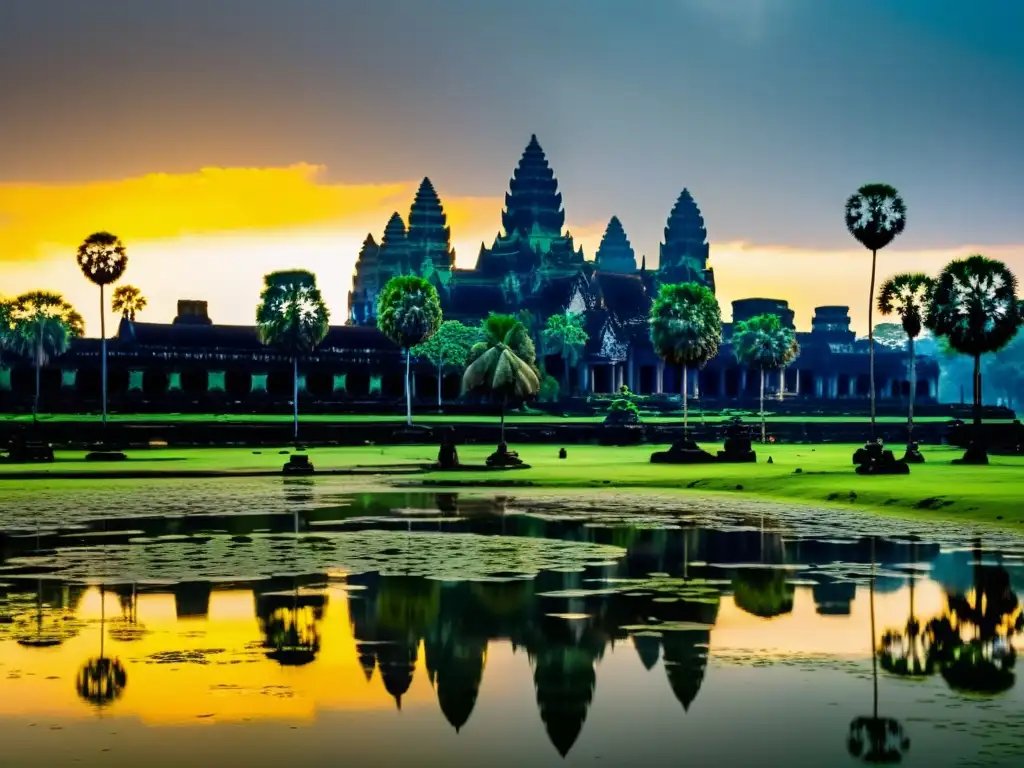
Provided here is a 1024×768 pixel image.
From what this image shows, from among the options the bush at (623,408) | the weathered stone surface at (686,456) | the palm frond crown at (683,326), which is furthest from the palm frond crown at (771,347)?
the weathered stone surface at (686,456)

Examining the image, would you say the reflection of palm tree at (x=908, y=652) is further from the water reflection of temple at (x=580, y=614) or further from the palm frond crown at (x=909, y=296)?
the palm frond crown at (x=909, y=296)

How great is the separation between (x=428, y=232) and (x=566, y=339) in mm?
35230

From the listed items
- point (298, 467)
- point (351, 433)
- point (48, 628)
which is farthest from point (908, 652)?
point (351, 433)

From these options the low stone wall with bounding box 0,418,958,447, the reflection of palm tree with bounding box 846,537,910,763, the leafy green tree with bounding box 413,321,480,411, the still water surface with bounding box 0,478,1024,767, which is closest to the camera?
the reflection of palm tree with bounding box 846,537,910,763

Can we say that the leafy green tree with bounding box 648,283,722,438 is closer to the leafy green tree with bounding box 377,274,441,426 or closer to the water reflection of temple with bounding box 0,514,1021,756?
the leafy green tree with bounding box 377,274,441,426

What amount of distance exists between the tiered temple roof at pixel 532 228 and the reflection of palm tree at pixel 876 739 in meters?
118

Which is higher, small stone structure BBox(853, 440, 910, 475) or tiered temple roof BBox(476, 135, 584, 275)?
tiered temple roof BBox(476, 135, 584, 275)

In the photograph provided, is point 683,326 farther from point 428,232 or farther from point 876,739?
point 428,232

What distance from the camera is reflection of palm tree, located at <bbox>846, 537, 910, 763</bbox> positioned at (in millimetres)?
9844

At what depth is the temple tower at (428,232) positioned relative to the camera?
13700 cm

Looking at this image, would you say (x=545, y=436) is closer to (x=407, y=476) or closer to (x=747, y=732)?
(x=407, y=476)

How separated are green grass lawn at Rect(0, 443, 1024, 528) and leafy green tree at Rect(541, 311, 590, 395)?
42.8m

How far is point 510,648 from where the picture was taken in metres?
13.6

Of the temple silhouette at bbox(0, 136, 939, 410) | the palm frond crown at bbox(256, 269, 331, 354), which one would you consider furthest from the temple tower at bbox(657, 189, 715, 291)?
the palm frond crown at bbox(256, 269, 331, 354)
